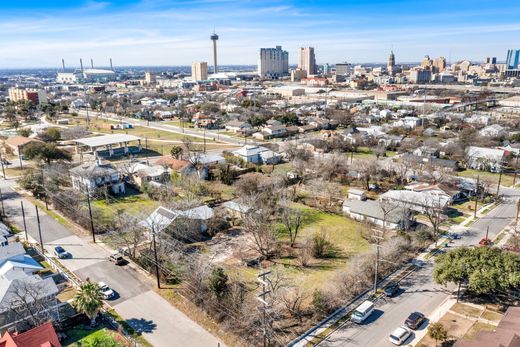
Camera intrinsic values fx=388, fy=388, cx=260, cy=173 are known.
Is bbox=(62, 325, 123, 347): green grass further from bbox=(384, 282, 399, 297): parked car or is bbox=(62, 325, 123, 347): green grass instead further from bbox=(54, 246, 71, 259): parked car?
bbox=(384, 282, 399, 297): parked car

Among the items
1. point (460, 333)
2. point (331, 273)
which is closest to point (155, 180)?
point (331, 273)

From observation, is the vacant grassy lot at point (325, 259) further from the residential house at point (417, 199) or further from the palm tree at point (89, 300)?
the palm tree at point (89, 300)

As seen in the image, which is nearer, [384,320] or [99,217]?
[384,320]

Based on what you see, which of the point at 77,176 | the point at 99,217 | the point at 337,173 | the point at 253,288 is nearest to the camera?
the point at 253,288

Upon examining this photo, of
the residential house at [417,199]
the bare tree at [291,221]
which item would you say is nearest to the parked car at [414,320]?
the bare tree at [291,221]

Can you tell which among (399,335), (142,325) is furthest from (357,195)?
(142,325)

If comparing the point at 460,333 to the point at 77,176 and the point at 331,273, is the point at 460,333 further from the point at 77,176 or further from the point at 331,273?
the point at 77,176
